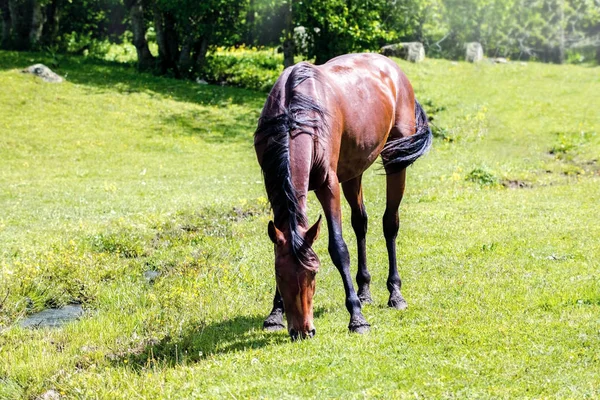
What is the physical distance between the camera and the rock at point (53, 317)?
28.1ft

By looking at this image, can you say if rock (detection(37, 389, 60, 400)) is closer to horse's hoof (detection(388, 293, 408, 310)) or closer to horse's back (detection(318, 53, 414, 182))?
horse's back (detection(318, 53, 414, 182))

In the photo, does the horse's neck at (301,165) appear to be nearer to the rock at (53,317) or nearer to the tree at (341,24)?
the rock at (53,317)

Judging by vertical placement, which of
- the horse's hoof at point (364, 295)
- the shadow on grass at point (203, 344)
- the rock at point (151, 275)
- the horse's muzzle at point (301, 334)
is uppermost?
the horse's muzzle at point (301, 334)

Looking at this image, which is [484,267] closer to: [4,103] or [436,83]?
[4,103]

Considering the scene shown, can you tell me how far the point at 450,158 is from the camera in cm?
2300

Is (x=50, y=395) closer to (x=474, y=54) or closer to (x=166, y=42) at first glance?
(x=166, y=42)

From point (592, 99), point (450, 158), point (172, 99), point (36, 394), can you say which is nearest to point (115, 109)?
point (172, 99)

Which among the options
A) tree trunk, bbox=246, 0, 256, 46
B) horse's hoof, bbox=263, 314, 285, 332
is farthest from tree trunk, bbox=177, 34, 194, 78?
horse's hoof, bbox=263, 314, 285, 332

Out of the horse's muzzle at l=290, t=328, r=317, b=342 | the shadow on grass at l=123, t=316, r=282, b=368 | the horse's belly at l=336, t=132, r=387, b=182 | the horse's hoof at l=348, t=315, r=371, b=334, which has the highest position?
the horse's belly at l=336, t=132, r=387, b=182

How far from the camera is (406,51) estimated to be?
38.9 metres

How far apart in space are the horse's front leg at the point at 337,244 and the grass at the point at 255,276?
0.78ft

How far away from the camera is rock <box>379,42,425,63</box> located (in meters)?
38.9

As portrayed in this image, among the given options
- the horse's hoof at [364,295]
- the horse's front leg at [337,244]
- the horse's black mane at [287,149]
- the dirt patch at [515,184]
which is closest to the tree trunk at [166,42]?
the dirt patch at [515,184]

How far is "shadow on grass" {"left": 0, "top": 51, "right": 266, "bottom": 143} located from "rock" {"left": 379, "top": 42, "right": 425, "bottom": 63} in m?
9.65
